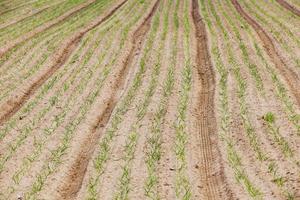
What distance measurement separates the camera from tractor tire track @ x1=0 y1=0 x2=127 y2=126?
17448 millimetres

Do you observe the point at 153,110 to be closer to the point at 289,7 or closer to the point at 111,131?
the point at 111,131

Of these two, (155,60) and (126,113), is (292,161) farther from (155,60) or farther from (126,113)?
(155,60)

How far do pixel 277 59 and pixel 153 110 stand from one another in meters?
8.26

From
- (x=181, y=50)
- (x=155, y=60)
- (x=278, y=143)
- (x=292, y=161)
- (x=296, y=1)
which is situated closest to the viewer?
(x=292, y=161)

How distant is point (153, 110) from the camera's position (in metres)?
16.1

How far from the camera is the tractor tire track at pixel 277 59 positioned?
1738 centimetres

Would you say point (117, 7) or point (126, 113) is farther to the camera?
point (117, 7)

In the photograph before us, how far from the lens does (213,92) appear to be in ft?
57.5

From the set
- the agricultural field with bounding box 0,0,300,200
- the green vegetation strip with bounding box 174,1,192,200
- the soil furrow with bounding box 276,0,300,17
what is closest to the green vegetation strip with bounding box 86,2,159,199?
the agricultural field with bounding box 0,0,300,200

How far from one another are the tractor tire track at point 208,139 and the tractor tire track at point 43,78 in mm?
7563

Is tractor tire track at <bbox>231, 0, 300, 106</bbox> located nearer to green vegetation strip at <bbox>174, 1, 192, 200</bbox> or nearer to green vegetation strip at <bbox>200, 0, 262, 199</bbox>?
green vegetation strip at <bbox>200, 0, 262, 199</bbox>

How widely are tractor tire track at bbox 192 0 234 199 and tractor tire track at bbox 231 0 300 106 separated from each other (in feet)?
10.4

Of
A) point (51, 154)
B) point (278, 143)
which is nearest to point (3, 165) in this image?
point (51, 154)

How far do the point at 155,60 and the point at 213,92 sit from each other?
5.15 meters
